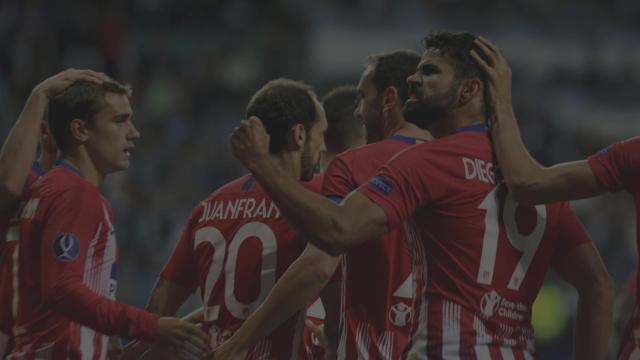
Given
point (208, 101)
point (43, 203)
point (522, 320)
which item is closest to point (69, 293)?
point (43, 203)

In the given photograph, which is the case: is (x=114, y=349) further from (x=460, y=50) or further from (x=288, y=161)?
(x=460, y=50)

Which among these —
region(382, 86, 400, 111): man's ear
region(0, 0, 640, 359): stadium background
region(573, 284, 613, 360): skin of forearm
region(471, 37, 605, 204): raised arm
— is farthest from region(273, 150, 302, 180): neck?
region(0, 0, 640, 359): stadium background

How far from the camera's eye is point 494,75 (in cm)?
504

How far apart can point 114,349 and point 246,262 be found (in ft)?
3.65

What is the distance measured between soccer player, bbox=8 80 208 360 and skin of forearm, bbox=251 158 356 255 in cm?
95

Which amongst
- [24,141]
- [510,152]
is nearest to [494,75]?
[510,152]

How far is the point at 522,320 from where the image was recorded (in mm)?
4934

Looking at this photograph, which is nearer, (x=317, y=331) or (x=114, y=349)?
(x=317, y=331)

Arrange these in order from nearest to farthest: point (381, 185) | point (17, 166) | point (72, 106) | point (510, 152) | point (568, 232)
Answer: point (381, 185) → point (510, 152) → point (568, 232) → point (17, 166) → point (72, 106)

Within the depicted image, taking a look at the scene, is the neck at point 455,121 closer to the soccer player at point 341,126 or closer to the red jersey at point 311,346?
the red jersey at point 311,346

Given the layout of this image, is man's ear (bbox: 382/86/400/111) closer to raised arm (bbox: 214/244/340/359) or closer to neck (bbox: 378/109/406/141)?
neck (bbox: 378/109/406/141)

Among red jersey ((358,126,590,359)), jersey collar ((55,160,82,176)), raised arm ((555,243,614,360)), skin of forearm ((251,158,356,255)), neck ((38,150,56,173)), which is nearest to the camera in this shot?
skin of forearm ((251,158,356,255))

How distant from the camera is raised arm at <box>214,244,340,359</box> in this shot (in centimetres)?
521

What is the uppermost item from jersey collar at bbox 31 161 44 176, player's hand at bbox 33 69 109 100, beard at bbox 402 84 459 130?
player's hand at bbox 33 69 109 100
